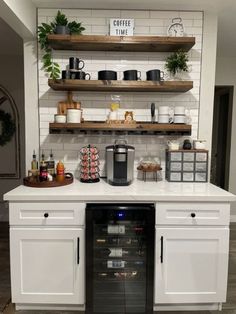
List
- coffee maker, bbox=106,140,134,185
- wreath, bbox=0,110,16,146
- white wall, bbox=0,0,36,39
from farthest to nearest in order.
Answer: wreath, bbox=0,110,16,146, coffee maker, bbox=106,140,134,185, white wall, bbox=0,0,36,39

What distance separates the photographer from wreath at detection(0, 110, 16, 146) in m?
3.84

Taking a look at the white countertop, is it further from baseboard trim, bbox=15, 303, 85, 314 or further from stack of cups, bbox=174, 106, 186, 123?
baseboard trim, bbox=15, 303, 85, 314

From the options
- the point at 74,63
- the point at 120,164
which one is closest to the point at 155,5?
the point at 74,63

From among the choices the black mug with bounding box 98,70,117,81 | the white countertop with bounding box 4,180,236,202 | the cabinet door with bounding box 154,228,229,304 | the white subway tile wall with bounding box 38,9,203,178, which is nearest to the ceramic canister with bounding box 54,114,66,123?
the white subway tile wall with bounding box 38,9,203,178

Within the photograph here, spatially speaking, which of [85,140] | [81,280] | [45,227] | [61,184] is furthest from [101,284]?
[85,140]

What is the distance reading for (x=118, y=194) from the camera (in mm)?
1840

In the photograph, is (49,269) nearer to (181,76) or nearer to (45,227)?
(45,227)

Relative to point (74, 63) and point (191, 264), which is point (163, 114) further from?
point (191, 264)

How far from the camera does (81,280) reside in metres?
1.89

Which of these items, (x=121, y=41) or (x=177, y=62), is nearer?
(x=121, y=41)

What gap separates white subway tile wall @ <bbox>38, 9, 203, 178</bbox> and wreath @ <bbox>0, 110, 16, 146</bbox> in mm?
1680

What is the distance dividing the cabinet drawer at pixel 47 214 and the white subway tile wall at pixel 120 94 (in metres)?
0.68

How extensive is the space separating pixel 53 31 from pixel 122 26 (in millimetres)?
613

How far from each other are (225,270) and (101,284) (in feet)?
3.05
